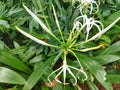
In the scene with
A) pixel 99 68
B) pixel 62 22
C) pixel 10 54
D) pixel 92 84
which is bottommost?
pixel 92 84

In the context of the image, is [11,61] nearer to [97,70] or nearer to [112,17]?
[97,70]

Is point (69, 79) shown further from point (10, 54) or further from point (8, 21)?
point (8, 21)

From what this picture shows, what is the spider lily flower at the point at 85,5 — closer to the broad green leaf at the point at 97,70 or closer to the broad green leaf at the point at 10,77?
the broad green leaf at the point at 97,70

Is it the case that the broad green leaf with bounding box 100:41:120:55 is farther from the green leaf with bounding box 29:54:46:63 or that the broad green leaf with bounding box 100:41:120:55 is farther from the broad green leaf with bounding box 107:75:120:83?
the green leaf with bounding box 29:54:46:63

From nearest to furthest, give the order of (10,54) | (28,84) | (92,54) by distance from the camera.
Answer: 1. (28,84)
2. (10,54)
3. (92,54)

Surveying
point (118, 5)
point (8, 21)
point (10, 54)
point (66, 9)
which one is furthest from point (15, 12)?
point (118, 5)

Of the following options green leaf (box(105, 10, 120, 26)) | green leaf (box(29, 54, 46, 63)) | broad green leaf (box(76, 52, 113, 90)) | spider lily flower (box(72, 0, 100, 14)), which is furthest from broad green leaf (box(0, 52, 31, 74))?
green leaf (box(105, 10, 120, 26))
